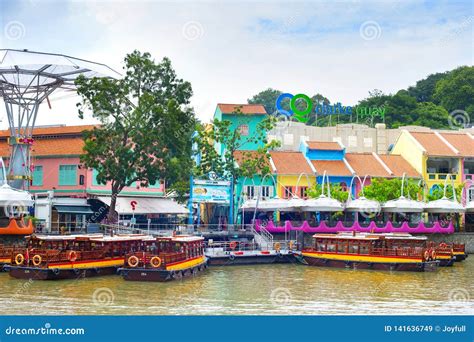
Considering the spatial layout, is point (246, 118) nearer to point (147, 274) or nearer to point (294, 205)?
point (294, 205)

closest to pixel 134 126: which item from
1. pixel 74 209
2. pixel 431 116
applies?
→ pixel 74 209

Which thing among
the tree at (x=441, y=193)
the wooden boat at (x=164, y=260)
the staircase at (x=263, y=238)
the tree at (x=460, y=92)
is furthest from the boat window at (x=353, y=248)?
the tree at (x=460, y=92)

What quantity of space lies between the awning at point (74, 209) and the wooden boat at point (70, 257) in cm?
1186

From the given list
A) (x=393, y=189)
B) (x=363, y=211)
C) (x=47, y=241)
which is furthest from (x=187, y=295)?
(x=393, y=189)

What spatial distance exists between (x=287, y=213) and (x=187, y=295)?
93.3ft

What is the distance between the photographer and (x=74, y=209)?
153ft

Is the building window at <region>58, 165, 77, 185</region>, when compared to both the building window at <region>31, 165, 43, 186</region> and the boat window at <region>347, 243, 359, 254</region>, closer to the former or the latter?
the building window at <region>31, 165, 43, 186</region>

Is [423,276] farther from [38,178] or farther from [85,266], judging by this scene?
[38,178]

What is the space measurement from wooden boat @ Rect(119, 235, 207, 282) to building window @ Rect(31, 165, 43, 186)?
17415 millimetres

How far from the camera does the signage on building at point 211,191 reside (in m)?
48.0

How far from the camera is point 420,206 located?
50031 millimetres

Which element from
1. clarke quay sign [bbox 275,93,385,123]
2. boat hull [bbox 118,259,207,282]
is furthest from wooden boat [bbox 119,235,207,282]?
clarke quay sign [bbox 275,93,385,123]

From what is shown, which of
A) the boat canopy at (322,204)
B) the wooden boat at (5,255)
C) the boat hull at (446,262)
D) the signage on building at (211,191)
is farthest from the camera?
the boat canopy at (322,204)

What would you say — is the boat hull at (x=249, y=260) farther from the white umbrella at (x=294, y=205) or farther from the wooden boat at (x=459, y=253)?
the wooden boat at (x=459, y=253)
